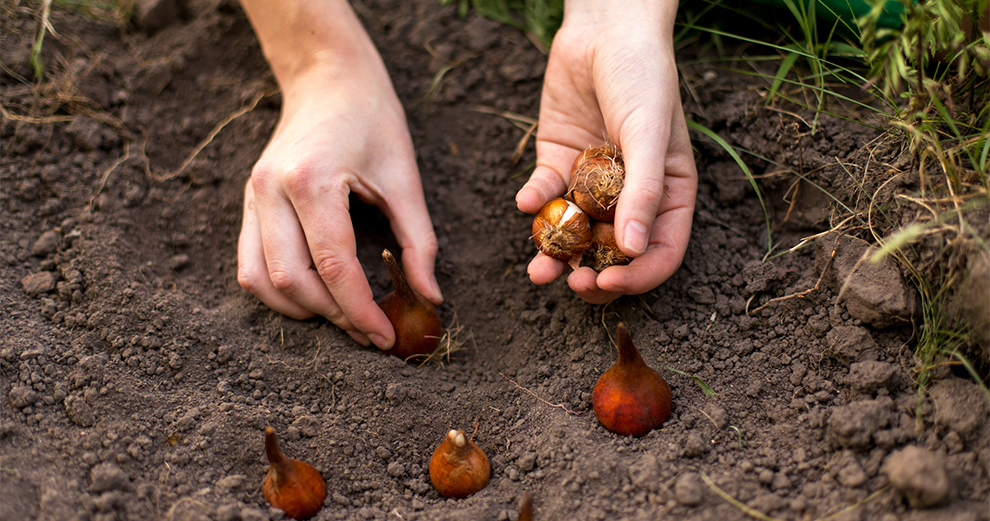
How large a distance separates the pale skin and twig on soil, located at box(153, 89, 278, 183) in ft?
0.86

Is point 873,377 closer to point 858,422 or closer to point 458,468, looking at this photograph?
point 858,422

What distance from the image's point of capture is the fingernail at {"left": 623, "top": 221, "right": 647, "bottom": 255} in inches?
60.2

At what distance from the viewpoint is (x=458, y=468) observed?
1.54 meters

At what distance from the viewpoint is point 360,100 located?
213 centimetres

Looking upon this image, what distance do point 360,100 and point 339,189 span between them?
434 mm

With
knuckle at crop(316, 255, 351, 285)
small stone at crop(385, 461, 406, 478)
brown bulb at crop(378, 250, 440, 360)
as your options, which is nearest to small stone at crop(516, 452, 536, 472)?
small stone at crop(385, 461, 406, 478)

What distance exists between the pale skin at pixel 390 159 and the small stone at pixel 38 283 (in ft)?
2.01

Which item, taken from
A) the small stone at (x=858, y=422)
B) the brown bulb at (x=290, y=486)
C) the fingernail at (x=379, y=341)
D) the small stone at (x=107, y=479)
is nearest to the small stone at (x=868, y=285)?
the small stone at (x=858, y=422)

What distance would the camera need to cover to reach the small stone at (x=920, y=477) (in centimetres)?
119

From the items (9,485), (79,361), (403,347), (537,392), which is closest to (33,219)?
(79,361)

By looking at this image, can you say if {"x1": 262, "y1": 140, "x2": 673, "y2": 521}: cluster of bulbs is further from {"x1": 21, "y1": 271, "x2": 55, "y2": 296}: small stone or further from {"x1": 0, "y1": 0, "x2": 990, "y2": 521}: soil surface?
{"x1": 21, "y1": 271, "x2": 55, "y2": 296}: small stone

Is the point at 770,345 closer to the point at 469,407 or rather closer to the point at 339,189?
the point at 469,407

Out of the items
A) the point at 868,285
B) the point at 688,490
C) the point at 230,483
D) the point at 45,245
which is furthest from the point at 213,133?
the point at 868,285

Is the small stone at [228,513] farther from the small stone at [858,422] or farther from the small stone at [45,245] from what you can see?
the small stone at [858,422]
